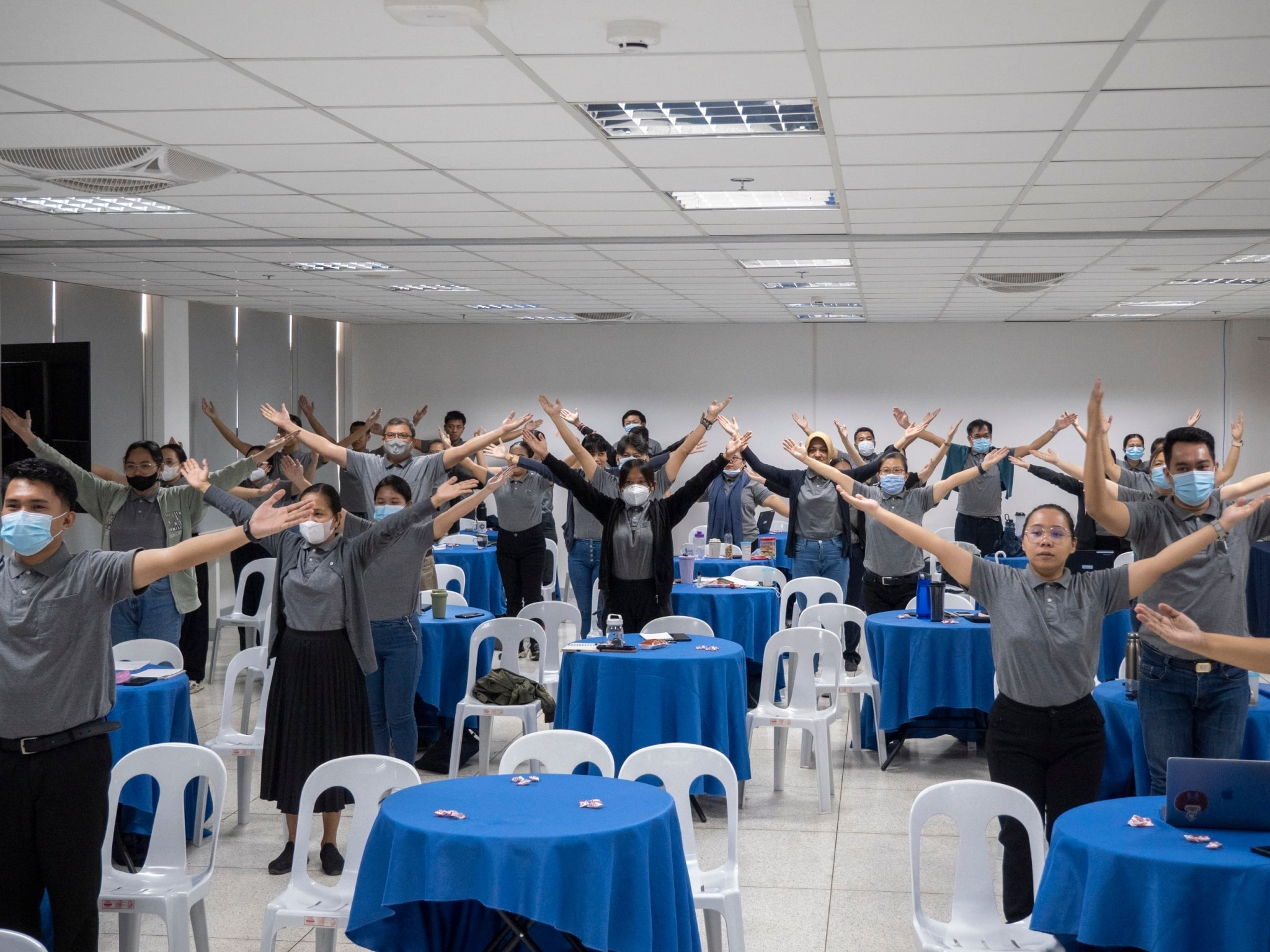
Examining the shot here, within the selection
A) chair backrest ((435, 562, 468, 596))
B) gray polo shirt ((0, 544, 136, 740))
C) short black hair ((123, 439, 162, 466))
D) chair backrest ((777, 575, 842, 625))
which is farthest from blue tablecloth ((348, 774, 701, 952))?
chair backrest ((435, 562, 468, 596))

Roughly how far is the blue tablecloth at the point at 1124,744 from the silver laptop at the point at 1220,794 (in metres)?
1.42

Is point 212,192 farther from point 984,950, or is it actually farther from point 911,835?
point 984,950

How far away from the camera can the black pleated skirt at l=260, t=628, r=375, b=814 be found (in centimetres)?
512

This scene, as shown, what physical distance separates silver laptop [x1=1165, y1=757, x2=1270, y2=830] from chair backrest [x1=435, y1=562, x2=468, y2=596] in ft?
20.1

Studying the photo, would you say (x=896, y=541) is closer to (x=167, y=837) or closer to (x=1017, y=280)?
(x=1017, y=280)

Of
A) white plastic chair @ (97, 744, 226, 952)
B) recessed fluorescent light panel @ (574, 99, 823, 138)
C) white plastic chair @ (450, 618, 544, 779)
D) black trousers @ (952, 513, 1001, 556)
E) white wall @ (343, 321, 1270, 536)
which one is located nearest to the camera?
white plastic chair @ (97, 744, 226, 952)

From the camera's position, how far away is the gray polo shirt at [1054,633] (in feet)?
13.5

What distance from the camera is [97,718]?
3.58 metres

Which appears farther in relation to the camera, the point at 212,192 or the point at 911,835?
the point at 212,192

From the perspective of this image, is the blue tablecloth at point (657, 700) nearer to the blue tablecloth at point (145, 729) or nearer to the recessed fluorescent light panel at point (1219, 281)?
the blue tablecloth at point (145, 729)

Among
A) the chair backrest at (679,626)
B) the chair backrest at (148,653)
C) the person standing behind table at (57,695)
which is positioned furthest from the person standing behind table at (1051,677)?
the chair backrest at (148,653)

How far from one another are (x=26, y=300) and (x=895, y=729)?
26.4 ft

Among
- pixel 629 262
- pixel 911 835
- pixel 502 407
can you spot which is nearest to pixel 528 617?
pixel 629 262

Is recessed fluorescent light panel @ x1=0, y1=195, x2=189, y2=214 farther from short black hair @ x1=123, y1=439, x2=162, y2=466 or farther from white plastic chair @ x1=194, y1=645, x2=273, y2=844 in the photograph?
white plastic chair @ x1=194, y1=645, x2=273, y2=844
